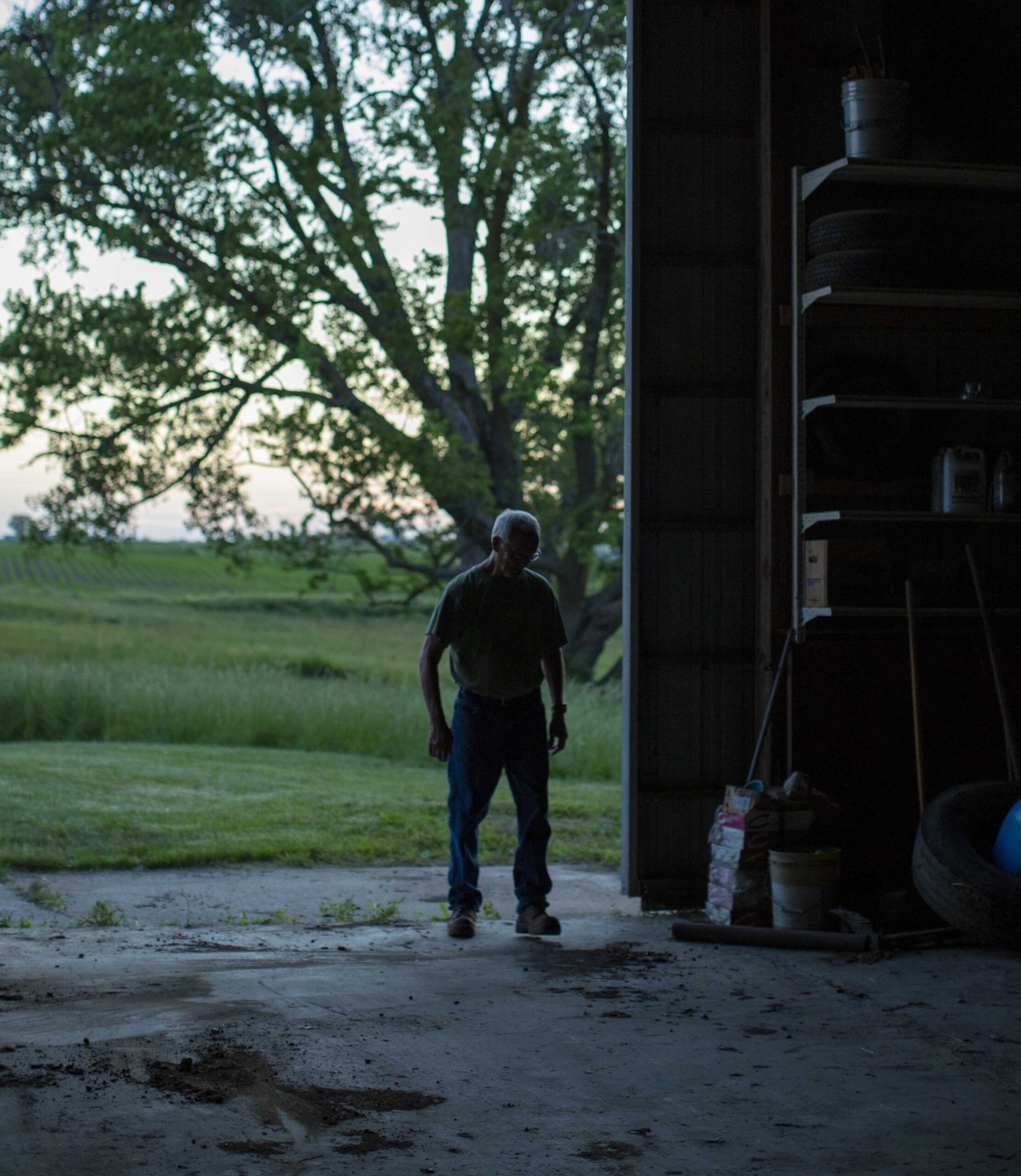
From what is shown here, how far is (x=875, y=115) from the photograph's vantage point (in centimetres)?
507

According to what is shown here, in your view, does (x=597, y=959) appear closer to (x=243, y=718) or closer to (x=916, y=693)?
(x=916, y=693)

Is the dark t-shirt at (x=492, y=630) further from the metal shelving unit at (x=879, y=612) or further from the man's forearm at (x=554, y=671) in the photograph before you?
the metal shelving unit at (x=879, y=612)

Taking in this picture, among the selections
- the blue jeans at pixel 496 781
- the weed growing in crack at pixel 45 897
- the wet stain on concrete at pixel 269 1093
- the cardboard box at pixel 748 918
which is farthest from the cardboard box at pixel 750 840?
the weed growing in crack at pixel 45 897

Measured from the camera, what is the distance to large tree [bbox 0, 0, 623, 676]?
13391 millimetres

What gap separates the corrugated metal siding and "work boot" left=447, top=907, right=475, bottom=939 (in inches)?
37.2

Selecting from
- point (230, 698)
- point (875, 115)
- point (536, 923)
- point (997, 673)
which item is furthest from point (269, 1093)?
point (230, 698)

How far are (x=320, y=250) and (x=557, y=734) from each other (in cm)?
1070

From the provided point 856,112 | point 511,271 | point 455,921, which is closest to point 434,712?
A: point 455,921

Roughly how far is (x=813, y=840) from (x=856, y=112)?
2.90 meters

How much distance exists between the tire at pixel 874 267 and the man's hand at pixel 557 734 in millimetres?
1999

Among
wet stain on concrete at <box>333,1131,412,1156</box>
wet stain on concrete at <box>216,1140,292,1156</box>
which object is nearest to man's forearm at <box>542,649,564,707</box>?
wet stain on concrete at <box>333,1131,412,1156</box>

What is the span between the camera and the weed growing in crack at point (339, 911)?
5367 millimetres

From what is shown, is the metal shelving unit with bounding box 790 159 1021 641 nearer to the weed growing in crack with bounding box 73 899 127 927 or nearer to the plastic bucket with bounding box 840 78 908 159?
the plastic bucket with bounding box 840 78 908 159

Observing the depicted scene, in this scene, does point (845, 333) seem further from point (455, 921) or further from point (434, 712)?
point (455, 921)
